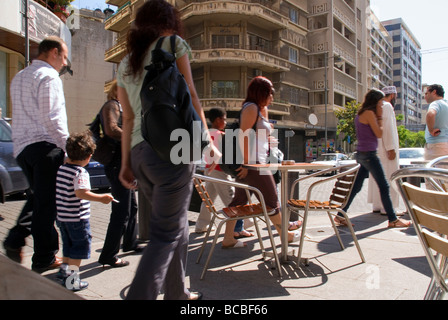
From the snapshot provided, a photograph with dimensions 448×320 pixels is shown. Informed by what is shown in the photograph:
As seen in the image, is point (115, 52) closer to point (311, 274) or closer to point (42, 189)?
point (42, 189)

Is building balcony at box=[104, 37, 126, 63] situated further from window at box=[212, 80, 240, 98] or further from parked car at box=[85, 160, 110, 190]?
parked car at box=[85, 160, 110, 190]

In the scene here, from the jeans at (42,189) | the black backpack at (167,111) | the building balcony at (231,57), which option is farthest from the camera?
the building balcony at (231,57)

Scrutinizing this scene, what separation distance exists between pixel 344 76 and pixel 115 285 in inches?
1749

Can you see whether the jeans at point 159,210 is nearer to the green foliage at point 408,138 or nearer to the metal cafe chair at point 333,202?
the metal cafe chair at point 333,202

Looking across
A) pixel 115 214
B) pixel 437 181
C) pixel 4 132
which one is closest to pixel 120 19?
pixel 4 132

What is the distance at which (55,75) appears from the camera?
319cm

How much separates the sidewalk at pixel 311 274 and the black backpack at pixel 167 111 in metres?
1.26

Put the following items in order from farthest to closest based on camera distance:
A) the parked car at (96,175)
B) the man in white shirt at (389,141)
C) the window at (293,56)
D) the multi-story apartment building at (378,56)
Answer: the multi-story apartment building at (378,56)
the window at (293,56)
the parked car at (96,175)
the man in white shirt at (389,141)

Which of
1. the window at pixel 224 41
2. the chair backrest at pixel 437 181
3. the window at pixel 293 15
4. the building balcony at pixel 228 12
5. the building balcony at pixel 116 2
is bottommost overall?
the chair backrest at pixel 437 181

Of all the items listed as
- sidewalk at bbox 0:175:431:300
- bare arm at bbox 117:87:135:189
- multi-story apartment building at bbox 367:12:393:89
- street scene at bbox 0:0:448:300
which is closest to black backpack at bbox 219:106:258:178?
street scene at bbox 0:0:448:300

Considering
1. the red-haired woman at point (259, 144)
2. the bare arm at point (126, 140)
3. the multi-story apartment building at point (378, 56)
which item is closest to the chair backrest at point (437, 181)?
the red-haired woman at point (259, 144)

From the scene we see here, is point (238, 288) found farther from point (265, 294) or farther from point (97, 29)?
point (97, 29)

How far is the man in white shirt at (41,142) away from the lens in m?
3.02

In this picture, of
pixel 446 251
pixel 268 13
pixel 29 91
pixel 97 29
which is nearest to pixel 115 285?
pixel 29 91
